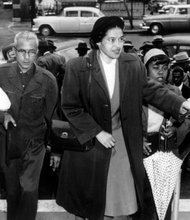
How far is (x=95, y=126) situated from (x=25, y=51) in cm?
81

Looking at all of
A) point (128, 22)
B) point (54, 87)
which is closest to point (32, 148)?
point (54, 87)

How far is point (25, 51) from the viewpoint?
156 inches

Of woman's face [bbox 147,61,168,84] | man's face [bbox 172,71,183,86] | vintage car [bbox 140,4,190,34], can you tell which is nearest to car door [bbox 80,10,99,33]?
vintage car [bbox 140,4,190,34]

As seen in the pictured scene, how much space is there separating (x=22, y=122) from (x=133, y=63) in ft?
3.20

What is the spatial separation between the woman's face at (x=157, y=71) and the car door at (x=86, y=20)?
19.1m

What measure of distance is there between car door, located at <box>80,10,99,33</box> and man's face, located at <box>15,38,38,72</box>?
64.5 feet

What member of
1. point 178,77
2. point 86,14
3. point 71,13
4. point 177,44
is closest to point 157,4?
point 86,14

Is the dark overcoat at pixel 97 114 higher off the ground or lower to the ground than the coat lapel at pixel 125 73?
lower

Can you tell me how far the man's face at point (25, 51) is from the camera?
397 cm

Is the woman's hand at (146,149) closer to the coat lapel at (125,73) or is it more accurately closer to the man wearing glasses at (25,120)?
the coat lapel at (125,73)

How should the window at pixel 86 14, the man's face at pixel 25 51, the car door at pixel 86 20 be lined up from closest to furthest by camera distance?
the man's face at pixel 25 51
the car door at pixel 86 20
the window at pixel 86 14

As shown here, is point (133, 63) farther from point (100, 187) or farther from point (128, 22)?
point (128, 22)

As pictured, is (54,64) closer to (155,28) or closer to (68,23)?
(68,23)

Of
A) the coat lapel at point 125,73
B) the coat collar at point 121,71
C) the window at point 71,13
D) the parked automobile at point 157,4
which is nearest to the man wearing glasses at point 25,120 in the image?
the coat collar at point 121,71
